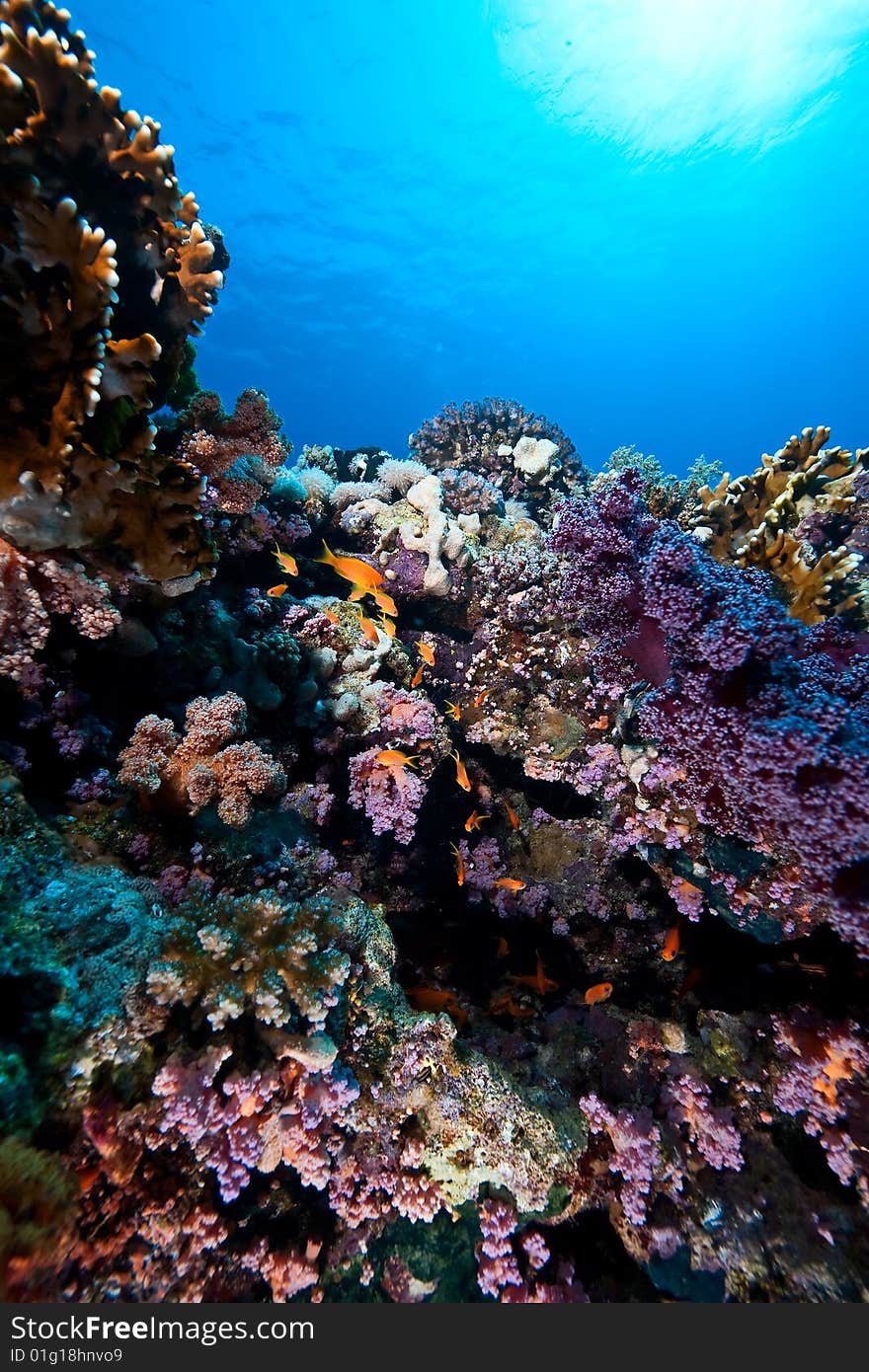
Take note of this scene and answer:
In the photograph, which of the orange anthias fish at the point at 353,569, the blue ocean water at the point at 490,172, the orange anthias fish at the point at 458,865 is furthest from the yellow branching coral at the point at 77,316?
the blue ocean water at the point at 490,172

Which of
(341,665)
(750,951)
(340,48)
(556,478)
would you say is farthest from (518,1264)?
(340,48)

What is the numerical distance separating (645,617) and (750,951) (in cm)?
240

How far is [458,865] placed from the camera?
4668mm

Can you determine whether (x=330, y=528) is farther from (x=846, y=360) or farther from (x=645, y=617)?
(x=846, y=360)

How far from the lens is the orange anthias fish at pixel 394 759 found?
4.12 m

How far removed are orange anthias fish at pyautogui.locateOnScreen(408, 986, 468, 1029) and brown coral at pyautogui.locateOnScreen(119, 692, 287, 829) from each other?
1.65m

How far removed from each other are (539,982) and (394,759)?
1.99m

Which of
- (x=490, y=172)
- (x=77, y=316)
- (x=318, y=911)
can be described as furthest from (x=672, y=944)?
(x=490, y=172)

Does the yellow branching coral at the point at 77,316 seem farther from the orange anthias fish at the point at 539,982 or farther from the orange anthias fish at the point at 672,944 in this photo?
the orange anthias fish at the point at 672,944

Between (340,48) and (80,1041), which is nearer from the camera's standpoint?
(80,1041)

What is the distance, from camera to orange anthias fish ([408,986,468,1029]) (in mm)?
3693

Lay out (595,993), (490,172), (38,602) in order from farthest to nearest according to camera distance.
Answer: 1. (490,172)
2. (595,993)
3. (38,602)

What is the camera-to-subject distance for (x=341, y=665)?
5.02m

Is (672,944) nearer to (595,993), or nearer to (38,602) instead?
(595,993)
